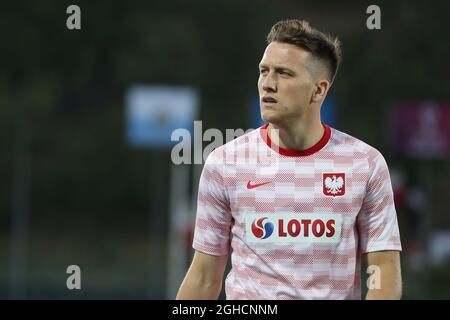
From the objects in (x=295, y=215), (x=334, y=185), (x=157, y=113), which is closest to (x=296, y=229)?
(x=295, y=215)

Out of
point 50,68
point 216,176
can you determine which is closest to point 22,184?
point 50,68

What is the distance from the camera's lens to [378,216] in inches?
205

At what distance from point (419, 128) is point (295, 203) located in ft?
67.5

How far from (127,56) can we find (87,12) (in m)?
2.23

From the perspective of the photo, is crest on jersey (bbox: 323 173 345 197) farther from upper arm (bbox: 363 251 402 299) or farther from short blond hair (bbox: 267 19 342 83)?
short blond hair (bbox: 267 19 342 83)

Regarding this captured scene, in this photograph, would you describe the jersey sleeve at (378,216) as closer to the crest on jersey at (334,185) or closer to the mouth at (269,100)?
the crest on jersey at (334,185)

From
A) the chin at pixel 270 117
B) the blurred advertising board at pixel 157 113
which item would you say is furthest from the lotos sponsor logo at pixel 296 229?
the blurred advertising board at pixel 157 113

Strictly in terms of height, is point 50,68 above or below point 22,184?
above

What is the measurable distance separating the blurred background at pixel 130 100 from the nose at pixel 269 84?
2330 centimetres

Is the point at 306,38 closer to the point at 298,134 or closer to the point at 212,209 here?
→ the point at 298,134

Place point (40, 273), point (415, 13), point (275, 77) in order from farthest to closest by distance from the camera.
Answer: point (415, 13) → point (40, 273) → point (275, 77)

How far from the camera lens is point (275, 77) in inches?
203

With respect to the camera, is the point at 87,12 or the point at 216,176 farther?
the point at 87,12
